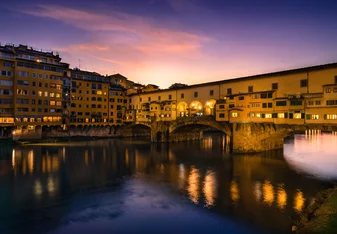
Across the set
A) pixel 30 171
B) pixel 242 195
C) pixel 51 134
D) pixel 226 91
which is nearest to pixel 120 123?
pixel 51 134

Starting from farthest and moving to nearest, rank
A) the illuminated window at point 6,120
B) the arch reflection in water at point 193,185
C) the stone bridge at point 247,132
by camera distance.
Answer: the illuminated window at point 6,120
the stone bridge at point 247,132
the arch reflection in water at point 193,185

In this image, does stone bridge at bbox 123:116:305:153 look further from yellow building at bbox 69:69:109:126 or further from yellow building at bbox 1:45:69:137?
yellow building at bbox 1:45:69:137

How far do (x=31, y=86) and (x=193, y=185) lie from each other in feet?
194

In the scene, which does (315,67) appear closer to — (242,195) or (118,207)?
(242,195)

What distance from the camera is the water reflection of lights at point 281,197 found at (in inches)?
905

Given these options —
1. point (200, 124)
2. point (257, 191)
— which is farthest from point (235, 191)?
point (200, 124)

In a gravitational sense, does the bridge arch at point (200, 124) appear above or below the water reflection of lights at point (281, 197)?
above

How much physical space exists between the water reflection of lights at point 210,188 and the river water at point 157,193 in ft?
0.32

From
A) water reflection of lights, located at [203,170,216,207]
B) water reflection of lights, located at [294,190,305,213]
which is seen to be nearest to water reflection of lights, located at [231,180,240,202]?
water reflection of lights, located at [203,170,216,207]

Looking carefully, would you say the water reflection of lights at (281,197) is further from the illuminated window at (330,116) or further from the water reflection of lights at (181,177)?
the illuminated window at (330,116)

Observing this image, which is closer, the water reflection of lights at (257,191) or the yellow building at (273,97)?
the water reflection of lights at (257,191)

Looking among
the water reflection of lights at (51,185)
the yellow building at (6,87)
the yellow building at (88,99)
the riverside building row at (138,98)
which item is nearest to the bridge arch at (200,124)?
the riverside building row at (138,98)

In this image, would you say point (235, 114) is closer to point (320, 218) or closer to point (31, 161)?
point (320, 218)

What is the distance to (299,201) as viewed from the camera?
24.1 metres
